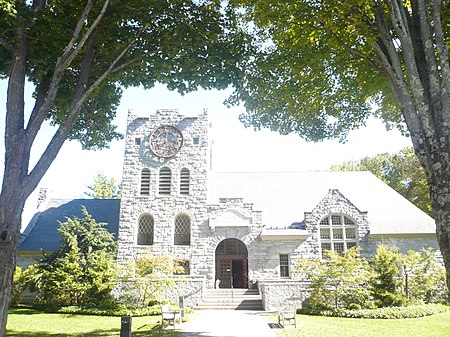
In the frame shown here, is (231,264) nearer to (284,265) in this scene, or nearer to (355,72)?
(284,265)

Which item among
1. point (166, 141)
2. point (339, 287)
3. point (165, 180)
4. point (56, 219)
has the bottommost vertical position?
point (339, 287)

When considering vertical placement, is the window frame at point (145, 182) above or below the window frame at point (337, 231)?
above

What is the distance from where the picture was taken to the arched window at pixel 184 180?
2492 centimetres

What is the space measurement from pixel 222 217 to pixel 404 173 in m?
25.9

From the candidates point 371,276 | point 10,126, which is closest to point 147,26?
point 10,126

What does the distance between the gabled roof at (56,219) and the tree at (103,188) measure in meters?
16.2

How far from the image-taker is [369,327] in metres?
13.1

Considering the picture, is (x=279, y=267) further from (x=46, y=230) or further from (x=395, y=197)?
(x=46, y=230)

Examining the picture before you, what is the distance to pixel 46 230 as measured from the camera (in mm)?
26062

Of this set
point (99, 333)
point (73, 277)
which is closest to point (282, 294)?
point (99, 333)

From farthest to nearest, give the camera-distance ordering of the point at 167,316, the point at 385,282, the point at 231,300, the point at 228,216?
the point at 228,216
the point at 231,300
the point at 385,282
the point at 167,316

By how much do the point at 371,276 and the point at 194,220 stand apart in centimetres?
1109

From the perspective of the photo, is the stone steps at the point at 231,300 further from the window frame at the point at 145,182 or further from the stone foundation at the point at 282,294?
the window frame at the point at 145,182


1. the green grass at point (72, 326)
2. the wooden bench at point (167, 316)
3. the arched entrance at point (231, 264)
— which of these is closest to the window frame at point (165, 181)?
the arched entrance at point (231, 264)
